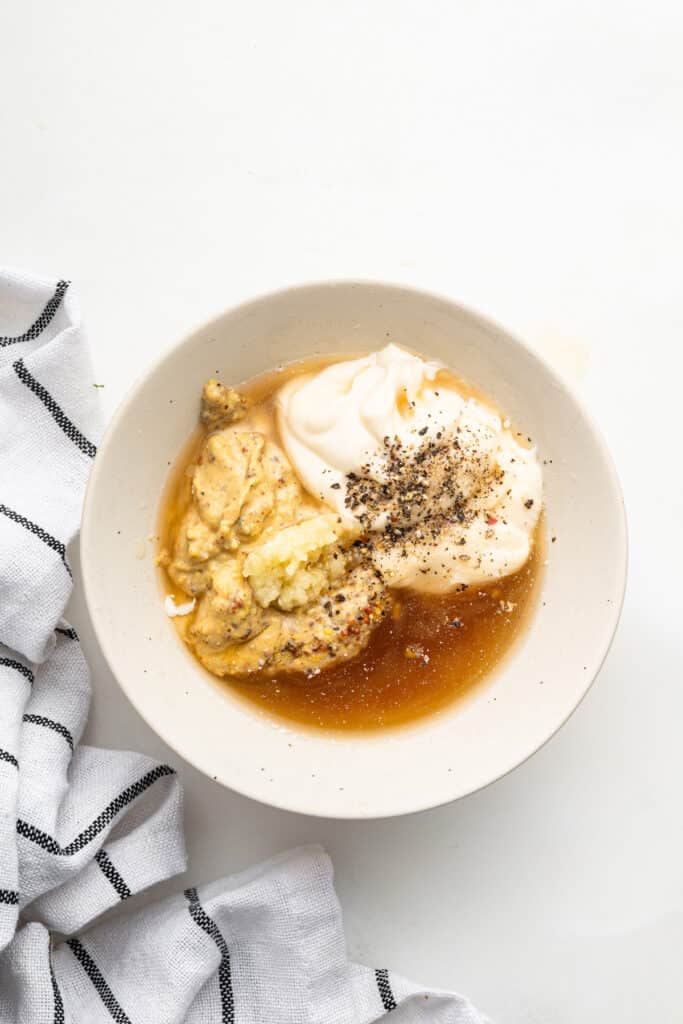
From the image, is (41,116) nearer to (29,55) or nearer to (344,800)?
(29,55)

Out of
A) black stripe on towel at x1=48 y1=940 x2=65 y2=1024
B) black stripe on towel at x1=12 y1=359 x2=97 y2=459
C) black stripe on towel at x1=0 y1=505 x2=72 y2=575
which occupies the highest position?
black stripe on towel at x1=12 y1=359 x2=97 y2=459

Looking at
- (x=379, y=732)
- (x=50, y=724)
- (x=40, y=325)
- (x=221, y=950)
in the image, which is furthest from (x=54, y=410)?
(x=221, y=950)

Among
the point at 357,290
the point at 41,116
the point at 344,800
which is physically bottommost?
the point at 344,800

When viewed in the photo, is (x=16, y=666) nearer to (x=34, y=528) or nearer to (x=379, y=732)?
(x=34, y=528)

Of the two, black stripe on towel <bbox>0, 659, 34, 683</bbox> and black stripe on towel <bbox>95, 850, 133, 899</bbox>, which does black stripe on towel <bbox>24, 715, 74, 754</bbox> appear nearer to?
black stripe on towel <bbox>0, 659, 34, 683</bbox>

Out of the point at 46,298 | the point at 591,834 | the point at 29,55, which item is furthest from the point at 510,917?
the point at 29,55

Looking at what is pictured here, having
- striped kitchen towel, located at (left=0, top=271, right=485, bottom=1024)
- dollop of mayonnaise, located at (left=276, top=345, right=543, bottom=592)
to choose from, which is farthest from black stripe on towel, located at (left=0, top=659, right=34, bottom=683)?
dollop of mayonnaise, located at (left=276, top=345, right=543, bottom=592)
